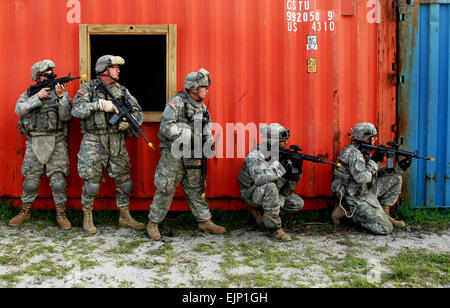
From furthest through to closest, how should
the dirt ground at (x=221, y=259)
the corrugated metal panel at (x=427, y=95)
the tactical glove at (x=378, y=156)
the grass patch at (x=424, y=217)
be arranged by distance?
the corrugated metal panel at (x=427, y=95)
the grass patch at (x=424, y=217)
the tactical glove at (x=378, y=156)
the dirt ground at (x=221, y=259)

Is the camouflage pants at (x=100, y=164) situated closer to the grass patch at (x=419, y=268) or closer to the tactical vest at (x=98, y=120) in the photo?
the tactical vest at (x=98, y=120)

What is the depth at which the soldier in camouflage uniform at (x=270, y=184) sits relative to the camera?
183 inches

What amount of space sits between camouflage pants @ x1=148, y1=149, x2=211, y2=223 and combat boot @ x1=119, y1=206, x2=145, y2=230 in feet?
1.15

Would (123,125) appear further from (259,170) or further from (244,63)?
(244,63)

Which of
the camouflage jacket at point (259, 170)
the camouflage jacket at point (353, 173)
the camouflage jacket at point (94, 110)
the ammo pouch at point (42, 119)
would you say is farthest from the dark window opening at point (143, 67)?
the camouflage jacket at point (353, 173)

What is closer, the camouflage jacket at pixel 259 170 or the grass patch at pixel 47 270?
the grass patch at pixel 47 270

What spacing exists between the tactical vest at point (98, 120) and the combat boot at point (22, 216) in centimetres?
127

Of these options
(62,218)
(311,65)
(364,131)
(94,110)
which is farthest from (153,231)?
(311,65)

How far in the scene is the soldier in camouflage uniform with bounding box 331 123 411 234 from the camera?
490 centimetres

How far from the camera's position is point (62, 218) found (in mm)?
4961

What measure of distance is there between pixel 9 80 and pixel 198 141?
2.95m

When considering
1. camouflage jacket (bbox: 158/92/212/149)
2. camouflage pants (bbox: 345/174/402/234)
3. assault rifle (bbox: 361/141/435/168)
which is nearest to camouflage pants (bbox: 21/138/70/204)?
camouflage jacket (bbox: 158/92/212/149)

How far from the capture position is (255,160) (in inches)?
187

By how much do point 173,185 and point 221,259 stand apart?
111cm
